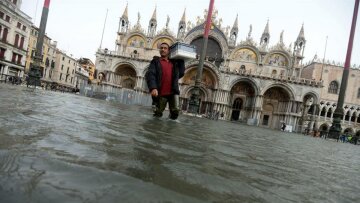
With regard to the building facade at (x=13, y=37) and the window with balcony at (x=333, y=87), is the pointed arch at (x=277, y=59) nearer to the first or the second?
the window with balcony at (x=333, y=87)

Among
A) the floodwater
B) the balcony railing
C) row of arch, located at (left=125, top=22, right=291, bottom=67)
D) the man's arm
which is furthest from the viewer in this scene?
row of arch, located at (left=125, top=22, right=291, bottom=67)

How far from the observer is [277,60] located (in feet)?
110

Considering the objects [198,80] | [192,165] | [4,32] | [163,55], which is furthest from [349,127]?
[4,32]

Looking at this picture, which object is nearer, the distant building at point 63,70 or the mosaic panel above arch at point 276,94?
the mosaic panel above arch at point 276,94

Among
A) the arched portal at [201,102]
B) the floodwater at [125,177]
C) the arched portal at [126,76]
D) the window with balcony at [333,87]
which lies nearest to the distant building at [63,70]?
the arched portal at [126,76]

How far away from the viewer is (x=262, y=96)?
3127 cm

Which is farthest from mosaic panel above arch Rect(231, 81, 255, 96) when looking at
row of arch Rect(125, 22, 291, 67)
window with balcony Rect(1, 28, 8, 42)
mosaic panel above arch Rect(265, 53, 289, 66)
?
window with balcony Rect(1, 28, 8, 42)

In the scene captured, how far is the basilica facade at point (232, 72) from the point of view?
31.2m

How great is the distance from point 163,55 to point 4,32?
35.8m

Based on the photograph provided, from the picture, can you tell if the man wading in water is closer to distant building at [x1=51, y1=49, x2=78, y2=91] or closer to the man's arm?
the man's arm

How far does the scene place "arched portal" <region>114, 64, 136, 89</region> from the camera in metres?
35.1

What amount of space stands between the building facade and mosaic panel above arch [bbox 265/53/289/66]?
3187 cm

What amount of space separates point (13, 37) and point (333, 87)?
1849 inches

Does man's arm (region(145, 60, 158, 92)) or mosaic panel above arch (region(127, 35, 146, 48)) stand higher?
mosaic panel above arch (region(127, 35, 146, 48))
